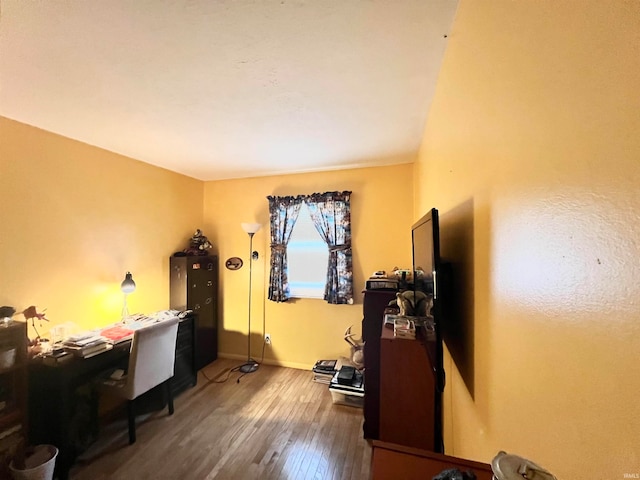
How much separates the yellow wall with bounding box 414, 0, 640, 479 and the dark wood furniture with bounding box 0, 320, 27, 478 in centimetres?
267

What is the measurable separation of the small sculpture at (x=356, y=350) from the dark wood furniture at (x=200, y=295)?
1771 mm

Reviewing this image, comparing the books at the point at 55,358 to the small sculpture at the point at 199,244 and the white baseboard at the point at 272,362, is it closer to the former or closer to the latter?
the small sculpture at the point at 199,244

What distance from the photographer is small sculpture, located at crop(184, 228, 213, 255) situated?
3.50 m

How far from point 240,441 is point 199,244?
232cm

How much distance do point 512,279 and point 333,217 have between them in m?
2.59

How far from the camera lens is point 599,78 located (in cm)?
37

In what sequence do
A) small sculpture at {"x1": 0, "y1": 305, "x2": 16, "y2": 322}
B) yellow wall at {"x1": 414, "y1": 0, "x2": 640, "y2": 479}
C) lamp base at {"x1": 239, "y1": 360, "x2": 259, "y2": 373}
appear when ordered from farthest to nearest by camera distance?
lamp base at {"x1": 239, "y1": 360, "x2": 259, "y2": 373}
small sculpture at {"x1": 0, "y1": 305, "x2": 16, "y2": 322}
yellow wall at {"x1": 414, "y1": 0, "x2": 640, "y2": 479}

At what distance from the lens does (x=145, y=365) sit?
2182 mm

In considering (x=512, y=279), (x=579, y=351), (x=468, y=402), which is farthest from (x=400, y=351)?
(x=579, y=351)

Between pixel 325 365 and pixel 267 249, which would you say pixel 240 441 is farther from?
pixel 267 249

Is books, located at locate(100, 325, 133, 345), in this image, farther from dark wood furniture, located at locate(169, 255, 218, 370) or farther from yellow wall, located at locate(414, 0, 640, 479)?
yellow wall, located at locate(414, 0, 640, 479)

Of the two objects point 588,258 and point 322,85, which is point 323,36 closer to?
point 322,85

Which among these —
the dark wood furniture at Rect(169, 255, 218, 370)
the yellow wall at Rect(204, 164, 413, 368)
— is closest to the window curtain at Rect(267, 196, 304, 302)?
the yellow wall at Rect(204, 164, 413, 368)

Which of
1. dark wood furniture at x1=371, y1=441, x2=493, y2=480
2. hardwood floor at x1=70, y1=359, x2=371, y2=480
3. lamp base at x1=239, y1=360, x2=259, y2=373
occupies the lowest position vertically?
hardwood floor at x1=70, y1=359, x2=371, y2=480
